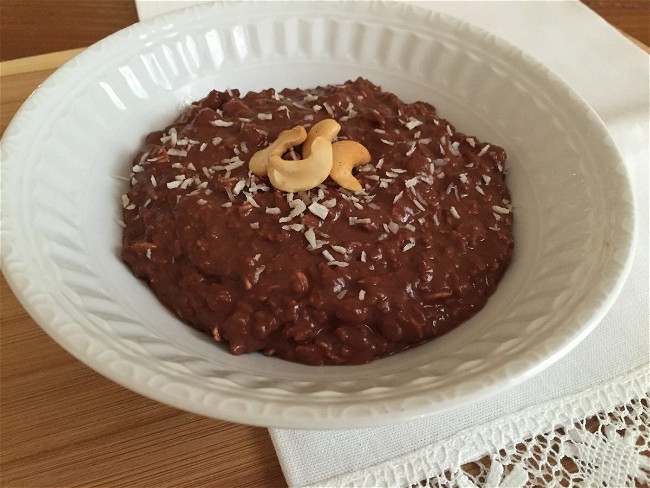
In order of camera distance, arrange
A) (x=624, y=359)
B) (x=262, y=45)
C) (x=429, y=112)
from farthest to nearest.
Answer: (x=262, y=45)
(x=429, y=112)
(x=624, y=359)

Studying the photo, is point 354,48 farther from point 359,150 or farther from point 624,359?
point 624,359

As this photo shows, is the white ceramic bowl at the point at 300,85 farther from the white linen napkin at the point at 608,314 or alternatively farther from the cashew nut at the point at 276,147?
the cashew nut at the point at 276,147

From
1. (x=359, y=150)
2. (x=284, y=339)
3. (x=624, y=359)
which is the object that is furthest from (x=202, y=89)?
(x=624, y=359)

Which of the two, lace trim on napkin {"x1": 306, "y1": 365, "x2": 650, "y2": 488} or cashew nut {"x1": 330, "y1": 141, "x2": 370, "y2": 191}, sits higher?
cashew nut {"x1": 330, "y1": 141, "x2": 370, "y2": 191}

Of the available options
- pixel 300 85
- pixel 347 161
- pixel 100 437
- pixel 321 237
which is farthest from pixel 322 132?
pixel 100 437

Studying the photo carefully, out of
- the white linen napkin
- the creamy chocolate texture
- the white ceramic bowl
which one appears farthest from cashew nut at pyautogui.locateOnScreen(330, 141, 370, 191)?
the white linen napkin

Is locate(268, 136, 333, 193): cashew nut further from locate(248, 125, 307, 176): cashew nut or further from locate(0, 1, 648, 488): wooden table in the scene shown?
locate(0, 1, 648, 488): wooden table
